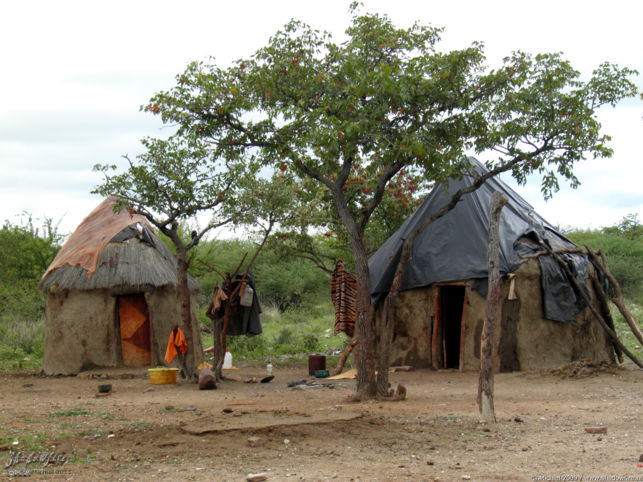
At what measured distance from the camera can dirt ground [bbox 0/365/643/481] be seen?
475 centimetres

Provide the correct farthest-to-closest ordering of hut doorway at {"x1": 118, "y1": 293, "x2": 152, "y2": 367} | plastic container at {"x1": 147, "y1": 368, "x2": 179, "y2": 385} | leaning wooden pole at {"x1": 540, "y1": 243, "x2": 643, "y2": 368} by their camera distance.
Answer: hut doorway at {"x1": 118, "y1": 293, "x2": 152, "y2": 367} → leaning wooden pole at {"x1": 540, "y1": 243, "x2": 643, "y2": 368} → plastic container at {"x1": 147, "y1": 368, "x2": 179, "y2": 385}

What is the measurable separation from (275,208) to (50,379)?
16.8 feet

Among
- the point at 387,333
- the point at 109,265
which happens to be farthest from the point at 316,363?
the point at 109,265

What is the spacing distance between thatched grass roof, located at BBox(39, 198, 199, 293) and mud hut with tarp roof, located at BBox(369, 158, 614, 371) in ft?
14.1

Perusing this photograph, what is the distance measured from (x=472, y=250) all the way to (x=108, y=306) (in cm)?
691

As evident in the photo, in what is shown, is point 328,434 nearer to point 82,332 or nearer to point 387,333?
point 387,333

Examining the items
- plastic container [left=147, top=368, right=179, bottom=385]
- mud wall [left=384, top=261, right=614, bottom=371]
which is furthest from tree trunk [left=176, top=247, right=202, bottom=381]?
mud wall [left=384, top=261, right=614, bottom=371]

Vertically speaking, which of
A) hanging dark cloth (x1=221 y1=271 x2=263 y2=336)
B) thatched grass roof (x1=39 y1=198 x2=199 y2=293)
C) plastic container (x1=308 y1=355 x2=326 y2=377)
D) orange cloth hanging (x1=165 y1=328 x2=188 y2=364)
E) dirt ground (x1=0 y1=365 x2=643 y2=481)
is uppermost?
thatched grass roof (x1=39 y1=198 x2=199 y2=293)

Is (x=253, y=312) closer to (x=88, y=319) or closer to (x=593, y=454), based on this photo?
(x=88, y=319)

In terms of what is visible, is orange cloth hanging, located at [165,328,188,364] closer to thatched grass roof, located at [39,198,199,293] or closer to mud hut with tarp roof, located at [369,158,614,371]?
thatched grass roof, located at [39,198,199,293]

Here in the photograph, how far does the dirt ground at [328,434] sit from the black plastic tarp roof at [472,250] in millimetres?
2104

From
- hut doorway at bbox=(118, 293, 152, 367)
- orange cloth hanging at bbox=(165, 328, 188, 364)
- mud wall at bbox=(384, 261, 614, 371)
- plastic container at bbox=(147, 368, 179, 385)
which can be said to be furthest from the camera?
hut doorway at bbox=(118, 293, 152, 367)

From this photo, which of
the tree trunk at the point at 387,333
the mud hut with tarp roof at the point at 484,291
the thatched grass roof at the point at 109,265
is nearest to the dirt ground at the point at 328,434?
the tree trunk at the point at 387,333

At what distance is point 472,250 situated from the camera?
11.9m
